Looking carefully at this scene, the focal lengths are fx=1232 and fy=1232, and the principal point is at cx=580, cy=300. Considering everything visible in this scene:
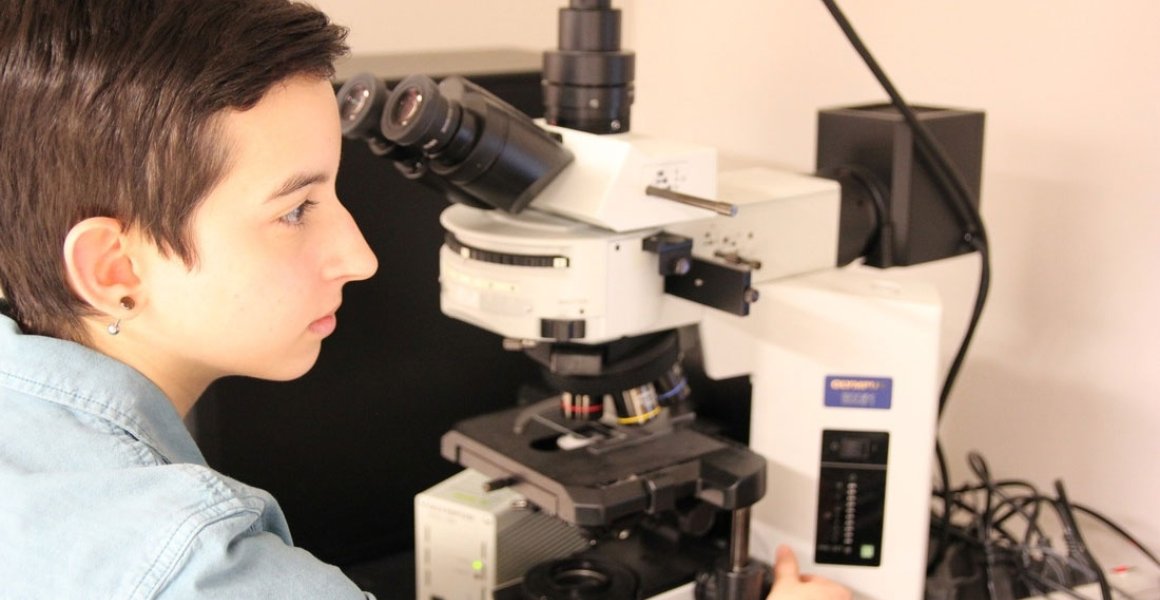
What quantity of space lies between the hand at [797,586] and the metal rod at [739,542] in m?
0.04

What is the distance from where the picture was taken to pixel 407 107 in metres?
0.98

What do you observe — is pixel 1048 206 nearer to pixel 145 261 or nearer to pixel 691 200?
pixel 691 200

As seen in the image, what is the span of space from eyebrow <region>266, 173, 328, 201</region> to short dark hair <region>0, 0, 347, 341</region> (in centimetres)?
4

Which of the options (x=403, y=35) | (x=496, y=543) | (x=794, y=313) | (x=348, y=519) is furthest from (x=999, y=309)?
(x=403, y=35)

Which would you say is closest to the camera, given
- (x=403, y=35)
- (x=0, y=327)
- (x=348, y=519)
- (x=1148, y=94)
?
(x=0, y=327)

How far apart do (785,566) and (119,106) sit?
2.33ft

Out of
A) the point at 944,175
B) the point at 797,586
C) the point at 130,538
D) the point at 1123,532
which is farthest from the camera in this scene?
the point at 1123,532

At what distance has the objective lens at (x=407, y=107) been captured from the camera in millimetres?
956

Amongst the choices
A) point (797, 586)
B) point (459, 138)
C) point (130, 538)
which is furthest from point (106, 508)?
point (797, 586)

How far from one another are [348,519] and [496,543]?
0.97 feet

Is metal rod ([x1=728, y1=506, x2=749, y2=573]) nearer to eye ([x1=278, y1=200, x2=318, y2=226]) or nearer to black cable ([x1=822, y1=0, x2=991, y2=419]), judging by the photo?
black cable ([x1=822, y1=0, x2=991, y2=419])

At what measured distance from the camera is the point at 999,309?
57.8 inches

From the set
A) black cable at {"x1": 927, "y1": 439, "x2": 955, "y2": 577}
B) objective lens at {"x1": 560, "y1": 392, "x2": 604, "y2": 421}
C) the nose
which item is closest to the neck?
the nose

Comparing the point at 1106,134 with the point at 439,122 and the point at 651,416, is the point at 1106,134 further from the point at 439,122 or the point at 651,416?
the point at 439,122
